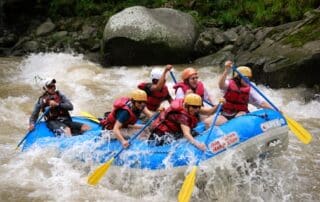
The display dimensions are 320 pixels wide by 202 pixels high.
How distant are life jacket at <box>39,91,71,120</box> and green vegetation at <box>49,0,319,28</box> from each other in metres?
7.39

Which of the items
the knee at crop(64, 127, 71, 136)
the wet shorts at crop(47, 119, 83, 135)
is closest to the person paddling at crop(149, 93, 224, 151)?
the knee at crop(64, 127, 71, 136)

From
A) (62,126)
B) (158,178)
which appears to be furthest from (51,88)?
(158,178)

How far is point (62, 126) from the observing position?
283 inches

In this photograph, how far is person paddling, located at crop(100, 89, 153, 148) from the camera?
6.10m

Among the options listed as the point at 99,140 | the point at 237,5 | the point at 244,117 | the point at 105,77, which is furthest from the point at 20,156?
the point at 237,5

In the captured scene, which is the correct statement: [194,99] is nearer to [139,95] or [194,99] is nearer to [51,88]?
[139,95]

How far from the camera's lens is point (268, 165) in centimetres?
606

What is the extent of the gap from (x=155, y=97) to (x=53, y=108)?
1.44m

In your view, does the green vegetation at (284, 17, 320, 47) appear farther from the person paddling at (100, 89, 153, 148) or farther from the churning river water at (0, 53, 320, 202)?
the person paddling at (100, 89, 153, 148)

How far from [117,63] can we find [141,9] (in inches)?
57.4

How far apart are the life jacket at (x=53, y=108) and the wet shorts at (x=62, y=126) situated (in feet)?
0.29

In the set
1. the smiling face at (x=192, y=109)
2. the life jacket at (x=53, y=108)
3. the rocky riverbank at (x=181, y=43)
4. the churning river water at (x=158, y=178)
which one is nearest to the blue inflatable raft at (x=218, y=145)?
the churning river water at (x=158, y=178)

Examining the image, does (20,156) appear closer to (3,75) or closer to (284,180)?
(284,180)

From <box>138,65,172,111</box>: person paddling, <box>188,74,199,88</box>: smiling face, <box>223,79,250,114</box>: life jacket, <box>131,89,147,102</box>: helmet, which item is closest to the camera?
<box>131,89,147,102</box>: helmet
